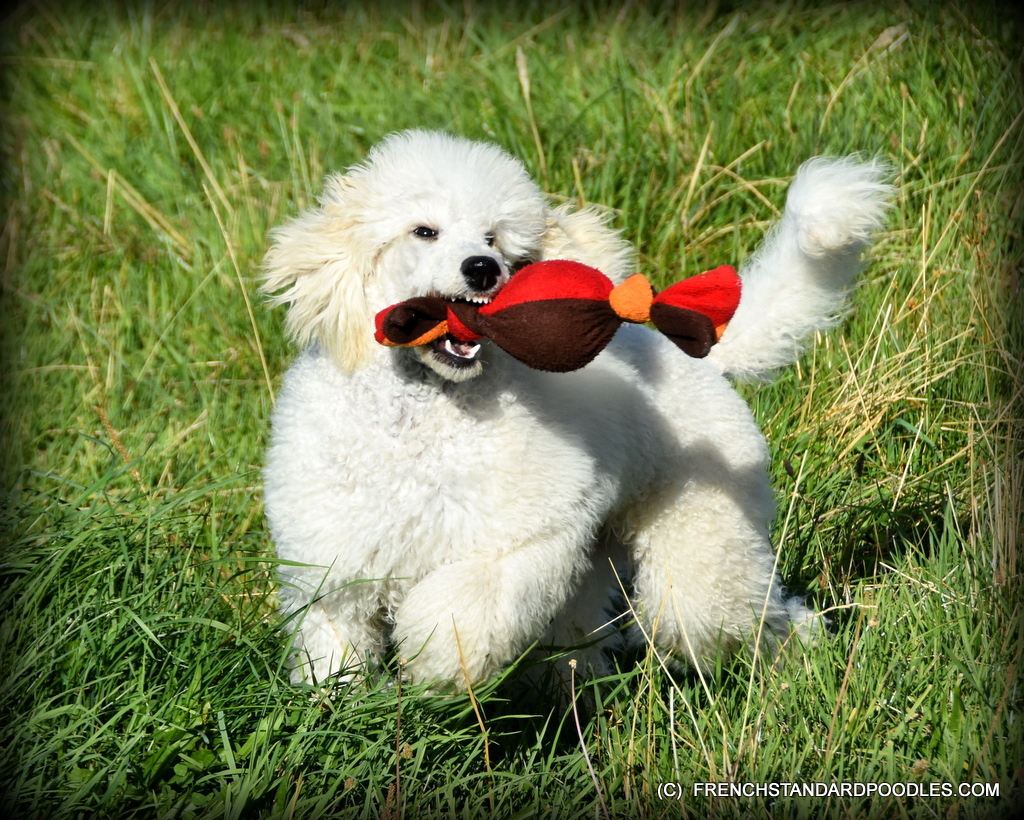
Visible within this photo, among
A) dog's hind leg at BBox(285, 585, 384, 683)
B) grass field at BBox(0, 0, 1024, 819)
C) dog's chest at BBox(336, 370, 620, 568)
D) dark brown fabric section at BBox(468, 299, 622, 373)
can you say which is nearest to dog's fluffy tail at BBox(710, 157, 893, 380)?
grass field at BBox(0, 0, 1024, 819)

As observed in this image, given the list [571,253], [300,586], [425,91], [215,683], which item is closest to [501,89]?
[425,91]

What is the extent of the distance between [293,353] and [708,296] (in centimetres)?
271

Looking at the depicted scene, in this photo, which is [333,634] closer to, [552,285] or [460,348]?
[460,348]

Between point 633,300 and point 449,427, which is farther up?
point 633,300

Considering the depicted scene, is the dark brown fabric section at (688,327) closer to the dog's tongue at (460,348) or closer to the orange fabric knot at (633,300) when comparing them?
the orange fabric knot at (633,300)

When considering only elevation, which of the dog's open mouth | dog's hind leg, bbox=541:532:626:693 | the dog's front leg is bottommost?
dog's hind leg, bbox=541:532:626:693

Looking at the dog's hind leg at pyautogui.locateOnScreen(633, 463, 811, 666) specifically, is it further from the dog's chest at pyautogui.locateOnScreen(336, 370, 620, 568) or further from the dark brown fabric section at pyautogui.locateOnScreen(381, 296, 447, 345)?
the dark brown fabric section at pyautogui.locateOnScreen(381, 296, 447, 345)

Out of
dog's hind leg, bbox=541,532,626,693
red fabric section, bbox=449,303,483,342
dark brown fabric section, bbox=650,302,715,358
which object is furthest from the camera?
dog's hind leg, bbox=541,532,626,693

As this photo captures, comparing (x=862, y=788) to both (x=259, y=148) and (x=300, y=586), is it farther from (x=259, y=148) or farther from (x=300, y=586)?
(x=259, y=148)

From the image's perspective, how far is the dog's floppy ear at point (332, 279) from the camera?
3.20 m

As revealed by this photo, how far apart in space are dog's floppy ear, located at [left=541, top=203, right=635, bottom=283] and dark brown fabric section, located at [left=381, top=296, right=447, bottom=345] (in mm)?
566

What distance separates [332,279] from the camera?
10.6 feet

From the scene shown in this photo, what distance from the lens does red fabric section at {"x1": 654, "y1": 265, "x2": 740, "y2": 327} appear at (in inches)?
111

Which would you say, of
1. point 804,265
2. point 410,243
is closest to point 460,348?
point 410,243
